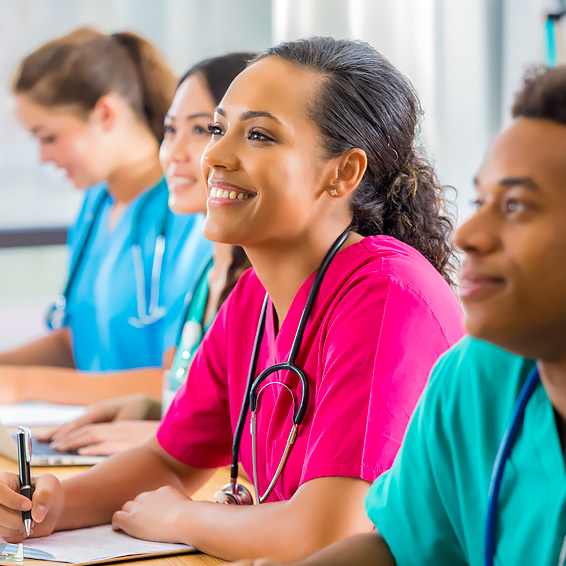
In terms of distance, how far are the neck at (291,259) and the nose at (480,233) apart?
1.51 feet

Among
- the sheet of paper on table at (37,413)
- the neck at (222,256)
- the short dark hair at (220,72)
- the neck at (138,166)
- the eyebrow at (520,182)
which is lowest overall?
the sheet of paper on table at (37,413)

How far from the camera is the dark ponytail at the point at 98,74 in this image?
223cm

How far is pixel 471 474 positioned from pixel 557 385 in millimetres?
117

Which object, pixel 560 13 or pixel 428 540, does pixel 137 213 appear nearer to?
pixel 560 13

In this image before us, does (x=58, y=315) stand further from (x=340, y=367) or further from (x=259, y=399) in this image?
(x=340, y=367)

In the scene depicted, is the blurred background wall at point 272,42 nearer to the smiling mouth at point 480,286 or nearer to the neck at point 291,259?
the neck at point 291,259

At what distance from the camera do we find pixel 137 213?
2156mm

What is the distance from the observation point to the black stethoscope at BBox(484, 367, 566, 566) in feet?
2.46

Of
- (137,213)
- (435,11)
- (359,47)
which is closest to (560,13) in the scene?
(435,11)

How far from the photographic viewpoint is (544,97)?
70 cm

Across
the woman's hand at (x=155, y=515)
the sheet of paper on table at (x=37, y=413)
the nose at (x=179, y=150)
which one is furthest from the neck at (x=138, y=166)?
the woman's hand at (x=155, y=515)

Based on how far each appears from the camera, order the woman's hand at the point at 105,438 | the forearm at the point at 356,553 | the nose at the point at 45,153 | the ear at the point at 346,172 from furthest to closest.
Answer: the nose at the point at 45,153
the woman's hand at the point at 105,438
the ear at the point at 346,172
the forearm at the point at 356,553

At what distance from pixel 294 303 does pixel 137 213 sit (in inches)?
42.4

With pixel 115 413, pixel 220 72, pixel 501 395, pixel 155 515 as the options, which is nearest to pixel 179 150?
pixel 220 72
